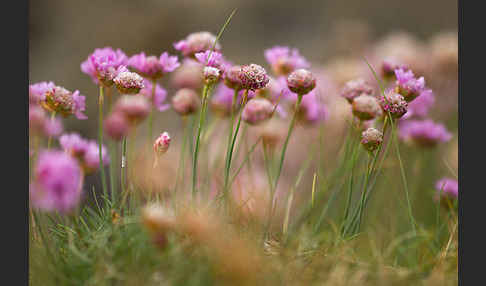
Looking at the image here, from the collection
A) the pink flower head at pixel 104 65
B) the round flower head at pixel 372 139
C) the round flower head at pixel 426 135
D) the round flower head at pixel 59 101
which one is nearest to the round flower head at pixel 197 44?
the pink flower head at pixel 104 65

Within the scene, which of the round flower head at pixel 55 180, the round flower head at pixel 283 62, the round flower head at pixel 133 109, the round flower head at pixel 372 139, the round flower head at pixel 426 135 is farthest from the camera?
the round flower head at pixel 426 135

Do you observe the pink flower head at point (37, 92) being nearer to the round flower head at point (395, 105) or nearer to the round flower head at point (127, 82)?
the round flower head at point (127, 82)

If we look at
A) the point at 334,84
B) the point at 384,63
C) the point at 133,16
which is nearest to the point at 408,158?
the point at 334,84

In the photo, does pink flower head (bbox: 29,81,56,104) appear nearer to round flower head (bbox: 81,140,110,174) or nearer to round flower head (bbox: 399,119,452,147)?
round flower head (bbox: 81,140,110,174)

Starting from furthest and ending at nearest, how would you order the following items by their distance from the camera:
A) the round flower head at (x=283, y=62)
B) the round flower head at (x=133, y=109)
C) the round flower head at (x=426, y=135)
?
the round flower head at (x=426, y=135) < the round flower head at (x=283, y=62) < the round flower head at (x=133, y=109)

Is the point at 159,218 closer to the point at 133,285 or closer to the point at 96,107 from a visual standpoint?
the point at 133,285

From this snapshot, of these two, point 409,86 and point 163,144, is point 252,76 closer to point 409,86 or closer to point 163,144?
point 163,144

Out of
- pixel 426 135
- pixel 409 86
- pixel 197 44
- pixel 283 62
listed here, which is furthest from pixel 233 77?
pixel 426 135

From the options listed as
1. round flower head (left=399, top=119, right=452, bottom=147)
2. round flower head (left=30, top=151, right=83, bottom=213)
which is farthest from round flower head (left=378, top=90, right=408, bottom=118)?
round flower head (left=30, top=151, right=83, bottom=213)
